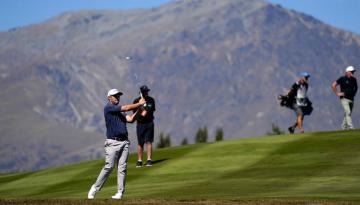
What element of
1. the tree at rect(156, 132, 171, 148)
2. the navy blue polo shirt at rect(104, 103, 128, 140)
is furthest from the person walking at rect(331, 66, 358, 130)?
the tree at rect(156, 132, 171, 148)

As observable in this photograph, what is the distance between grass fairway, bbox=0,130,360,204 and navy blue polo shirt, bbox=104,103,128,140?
1338mm

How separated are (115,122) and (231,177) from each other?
6.49m

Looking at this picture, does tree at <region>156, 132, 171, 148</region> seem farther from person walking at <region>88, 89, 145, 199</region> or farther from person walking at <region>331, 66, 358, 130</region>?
person walking at <region>88, 89, 145, 199</region>

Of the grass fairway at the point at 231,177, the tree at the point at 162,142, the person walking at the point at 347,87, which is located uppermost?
the person walking at the point at 347,87

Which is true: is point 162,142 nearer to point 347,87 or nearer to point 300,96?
point 300,96

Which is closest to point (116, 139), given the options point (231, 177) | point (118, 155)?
point (118, 155)

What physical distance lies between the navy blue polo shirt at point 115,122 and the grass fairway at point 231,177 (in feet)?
4.39

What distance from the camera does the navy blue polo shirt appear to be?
840 inches

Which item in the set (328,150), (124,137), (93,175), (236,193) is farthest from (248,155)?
(124,137)

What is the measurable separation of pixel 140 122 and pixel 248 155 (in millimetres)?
3497

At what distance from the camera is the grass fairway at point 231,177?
21.4 metres

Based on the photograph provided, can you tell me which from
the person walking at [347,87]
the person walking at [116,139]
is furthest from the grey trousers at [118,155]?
the person walking at [347,87]

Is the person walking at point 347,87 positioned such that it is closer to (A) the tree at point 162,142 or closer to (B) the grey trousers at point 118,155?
(B) the grey trousers at point 118,155

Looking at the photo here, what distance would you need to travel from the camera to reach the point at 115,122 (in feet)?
70.6
